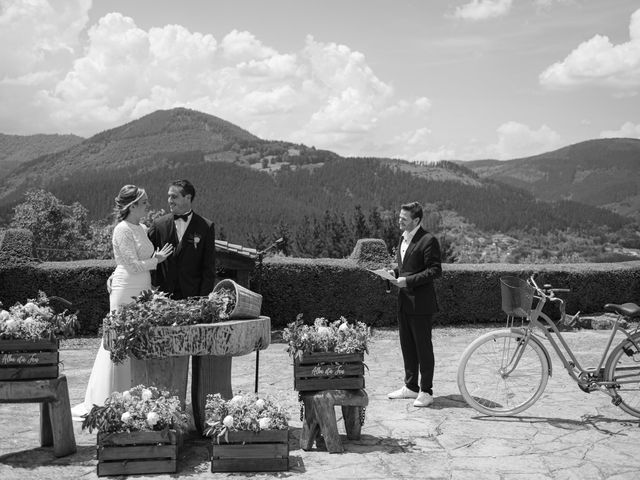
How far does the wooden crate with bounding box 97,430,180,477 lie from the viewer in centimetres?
479

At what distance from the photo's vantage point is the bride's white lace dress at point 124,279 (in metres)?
5.99

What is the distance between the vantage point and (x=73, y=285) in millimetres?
12570

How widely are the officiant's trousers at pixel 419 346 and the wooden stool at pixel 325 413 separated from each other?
1.40 meters

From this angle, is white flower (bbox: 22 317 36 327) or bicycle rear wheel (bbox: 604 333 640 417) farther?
bicycle rear wheel (bbox: 604 333 640 417)

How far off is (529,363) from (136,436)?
3741 mm

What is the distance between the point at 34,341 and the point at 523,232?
124748 millimetres

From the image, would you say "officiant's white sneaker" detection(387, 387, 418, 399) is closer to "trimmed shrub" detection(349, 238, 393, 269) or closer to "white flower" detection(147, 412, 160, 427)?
"white flower" detection(147, 412, 160, 427)

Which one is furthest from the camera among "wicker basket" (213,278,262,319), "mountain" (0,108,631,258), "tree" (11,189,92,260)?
"mountain" (0,108,631,258)

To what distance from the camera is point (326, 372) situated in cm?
548

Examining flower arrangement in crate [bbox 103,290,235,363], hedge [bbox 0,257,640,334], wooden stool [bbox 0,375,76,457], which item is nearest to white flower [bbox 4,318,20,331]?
wooden stool [bbox 0,375,76,457]

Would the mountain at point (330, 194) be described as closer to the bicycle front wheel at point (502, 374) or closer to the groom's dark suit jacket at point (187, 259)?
the bicycle front wheel at point (502, 374)

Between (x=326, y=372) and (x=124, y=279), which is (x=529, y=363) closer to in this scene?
(x=326, y=372)

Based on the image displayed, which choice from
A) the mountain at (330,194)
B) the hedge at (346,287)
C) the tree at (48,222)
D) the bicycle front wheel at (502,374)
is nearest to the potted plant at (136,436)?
the bicycle front wheel at (502,374)

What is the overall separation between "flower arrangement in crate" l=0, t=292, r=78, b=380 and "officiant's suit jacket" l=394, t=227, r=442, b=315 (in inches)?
123
